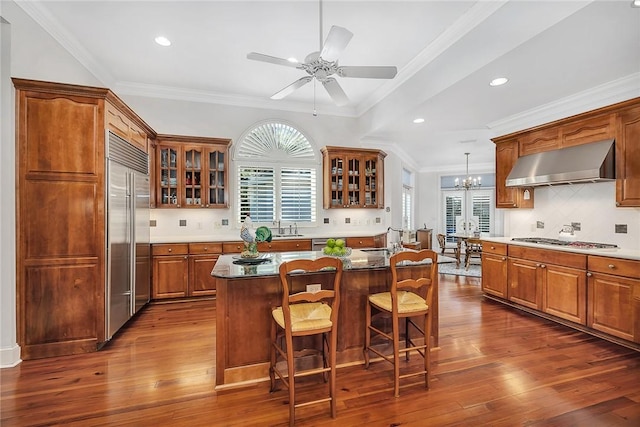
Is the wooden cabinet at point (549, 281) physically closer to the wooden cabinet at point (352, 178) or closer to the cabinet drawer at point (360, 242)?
the cabinet drawer at point (360, 242)

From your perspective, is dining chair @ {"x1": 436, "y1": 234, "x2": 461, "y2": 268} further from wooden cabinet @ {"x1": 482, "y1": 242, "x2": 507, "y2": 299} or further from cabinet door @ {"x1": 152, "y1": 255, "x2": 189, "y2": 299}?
cabinet door @ {"x1": 152, "y1": 255, "x2": 189, "y2": 299}

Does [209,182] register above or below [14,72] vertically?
below

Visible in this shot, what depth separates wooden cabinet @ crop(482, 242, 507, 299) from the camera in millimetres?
4284

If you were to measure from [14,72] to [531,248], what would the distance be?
227 inches

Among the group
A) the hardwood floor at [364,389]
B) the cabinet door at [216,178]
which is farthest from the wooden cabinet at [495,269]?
the cabinet door at [216,178]

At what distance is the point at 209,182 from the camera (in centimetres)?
496

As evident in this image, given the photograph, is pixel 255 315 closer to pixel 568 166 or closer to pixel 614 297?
pixel 614 297

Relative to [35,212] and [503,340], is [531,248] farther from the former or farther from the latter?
[35,212]

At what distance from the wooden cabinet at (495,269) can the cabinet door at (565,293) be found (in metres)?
0.58

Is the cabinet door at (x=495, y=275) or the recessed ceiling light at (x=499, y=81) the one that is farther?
the cabinet door at (x=495, y=275)

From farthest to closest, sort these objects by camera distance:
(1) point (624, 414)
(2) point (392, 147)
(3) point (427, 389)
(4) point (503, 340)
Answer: (2) point (392, 147) < (4) point (503, 340) < (3) point (427, 389) < (1) point (624, 414)

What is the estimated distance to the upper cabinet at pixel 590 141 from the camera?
10.6ft

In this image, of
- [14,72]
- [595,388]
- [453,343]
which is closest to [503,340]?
[453,343]

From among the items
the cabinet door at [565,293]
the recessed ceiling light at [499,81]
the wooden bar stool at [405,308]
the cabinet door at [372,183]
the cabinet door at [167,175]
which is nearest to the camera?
the wooden bar stool at [405,308]
